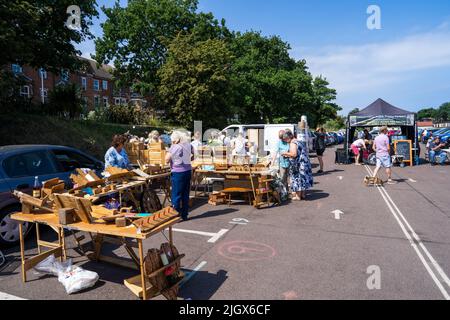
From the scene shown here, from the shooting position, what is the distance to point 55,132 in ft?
47.5

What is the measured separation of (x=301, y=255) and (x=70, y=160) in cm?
510

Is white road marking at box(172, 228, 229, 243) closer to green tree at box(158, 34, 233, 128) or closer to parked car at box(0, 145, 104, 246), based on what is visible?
parked car at box(0, 145, 104, 246)

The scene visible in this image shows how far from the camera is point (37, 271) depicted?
4453mm

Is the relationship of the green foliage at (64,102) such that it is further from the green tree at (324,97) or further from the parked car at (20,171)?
the green tree at (324,97)

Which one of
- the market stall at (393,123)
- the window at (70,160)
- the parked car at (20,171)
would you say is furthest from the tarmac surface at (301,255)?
the market stall at (393,123)

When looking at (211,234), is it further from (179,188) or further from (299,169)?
(299,169)

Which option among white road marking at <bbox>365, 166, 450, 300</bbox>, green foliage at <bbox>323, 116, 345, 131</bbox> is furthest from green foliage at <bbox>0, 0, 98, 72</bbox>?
green foliage at <bbox>323, 116, 345, 131</bbox>

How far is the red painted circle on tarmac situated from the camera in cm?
500

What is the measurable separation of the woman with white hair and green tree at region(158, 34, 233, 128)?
14191 mm

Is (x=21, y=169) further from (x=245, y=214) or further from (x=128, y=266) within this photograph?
(x=245, y=214)

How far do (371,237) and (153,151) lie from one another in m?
6.70

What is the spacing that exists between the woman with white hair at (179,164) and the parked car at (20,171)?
199 cm

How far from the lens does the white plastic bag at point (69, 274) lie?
3.93 meters
